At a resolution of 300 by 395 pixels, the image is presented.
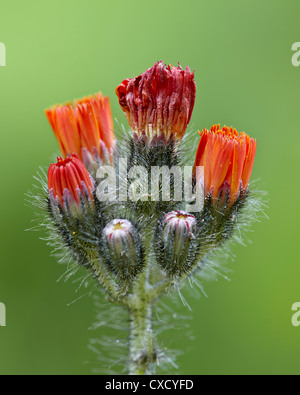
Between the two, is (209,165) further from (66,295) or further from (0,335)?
(0,335)

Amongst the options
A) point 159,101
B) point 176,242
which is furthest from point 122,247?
point 159,101

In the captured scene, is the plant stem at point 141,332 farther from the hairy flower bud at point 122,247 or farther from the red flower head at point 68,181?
the red flower head at point 68,181

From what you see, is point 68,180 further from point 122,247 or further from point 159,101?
point 159,101

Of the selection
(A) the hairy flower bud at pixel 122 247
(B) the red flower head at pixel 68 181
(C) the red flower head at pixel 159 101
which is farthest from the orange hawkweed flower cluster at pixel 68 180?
(C) the red flower head at pixel 159 101

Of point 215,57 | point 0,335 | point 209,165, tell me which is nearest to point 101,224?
point 209,165

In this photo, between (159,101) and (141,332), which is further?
(141,332)

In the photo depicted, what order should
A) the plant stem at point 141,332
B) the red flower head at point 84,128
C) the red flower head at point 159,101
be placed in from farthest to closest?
the red flower head at point 84,128 → the plant stem at point 141,332 → the red flower head at point 159,101
